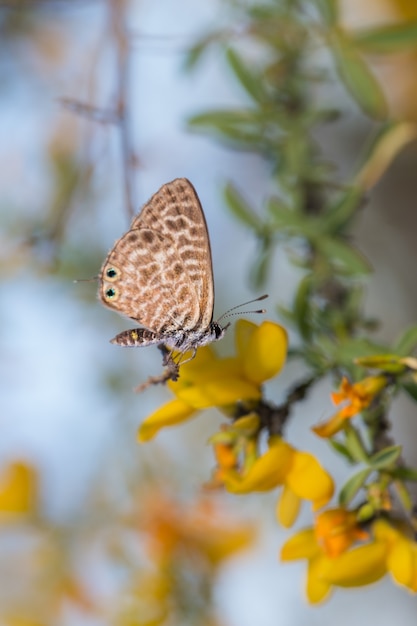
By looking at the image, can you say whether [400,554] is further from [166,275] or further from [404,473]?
[166,275]

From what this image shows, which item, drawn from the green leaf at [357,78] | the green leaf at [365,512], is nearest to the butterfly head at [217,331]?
the green leaf at [365,512]

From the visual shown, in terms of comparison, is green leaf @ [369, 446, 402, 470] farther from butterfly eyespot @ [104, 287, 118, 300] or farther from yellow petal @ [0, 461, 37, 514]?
yellow petal @ [0, 461, 37, 514]

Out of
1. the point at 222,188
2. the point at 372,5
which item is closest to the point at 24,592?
the point at 222,188

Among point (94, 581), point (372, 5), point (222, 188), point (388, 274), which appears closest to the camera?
point (222, 188)

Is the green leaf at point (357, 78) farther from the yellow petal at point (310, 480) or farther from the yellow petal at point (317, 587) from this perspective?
the yellow petal at point (317, 587)

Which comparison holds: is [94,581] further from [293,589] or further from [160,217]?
[160,217]

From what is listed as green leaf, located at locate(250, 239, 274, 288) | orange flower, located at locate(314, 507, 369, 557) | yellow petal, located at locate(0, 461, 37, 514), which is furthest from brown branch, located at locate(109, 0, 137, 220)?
yellow petal, located at locate(0, 461, 37, 514)

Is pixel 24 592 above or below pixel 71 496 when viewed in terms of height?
below
